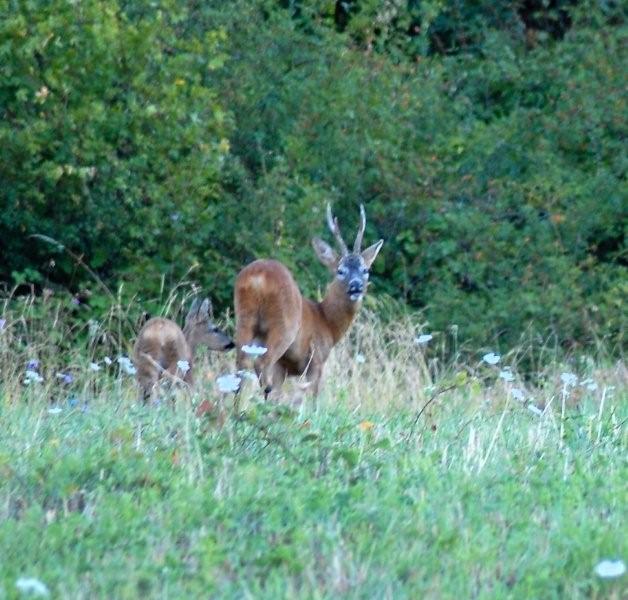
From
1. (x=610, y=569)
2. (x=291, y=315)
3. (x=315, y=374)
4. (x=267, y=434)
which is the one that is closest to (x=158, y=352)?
(x=291, y=315)

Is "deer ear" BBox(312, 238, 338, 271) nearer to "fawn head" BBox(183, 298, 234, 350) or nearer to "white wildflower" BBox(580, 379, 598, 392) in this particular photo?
"fawn head" BBox(183, 298, 234, 350)

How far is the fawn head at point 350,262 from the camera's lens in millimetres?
12570

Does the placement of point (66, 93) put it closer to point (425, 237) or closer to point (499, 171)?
point (425, 237)

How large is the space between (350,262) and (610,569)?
7.93 m

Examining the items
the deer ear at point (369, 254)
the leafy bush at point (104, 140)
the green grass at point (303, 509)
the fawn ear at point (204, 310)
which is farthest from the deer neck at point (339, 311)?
the green grass at point (303, 509)

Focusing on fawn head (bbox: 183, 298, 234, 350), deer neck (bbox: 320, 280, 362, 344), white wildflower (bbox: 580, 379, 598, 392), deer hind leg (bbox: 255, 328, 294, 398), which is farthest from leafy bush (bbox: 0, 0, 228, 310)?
white wildflower (bbox: 580, 379, 598, 392)

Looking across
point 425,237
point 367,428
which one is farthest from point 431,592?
point 425,237

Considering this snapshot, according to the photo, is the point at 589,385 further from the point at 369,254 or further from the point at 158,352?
the point at 369,254

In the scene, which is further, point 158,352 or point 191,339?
point 191,339

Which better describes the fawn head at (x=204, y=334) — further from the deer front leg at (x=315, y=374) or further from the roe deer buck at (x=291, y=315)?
the deer front leg at (x=315, y=374)

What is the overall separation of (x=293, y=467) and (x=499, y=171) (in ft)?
40.8

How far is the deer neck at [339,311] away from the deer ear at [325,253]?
0.44 m

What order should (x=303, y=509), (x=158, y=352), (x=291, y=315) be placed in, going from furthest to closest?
(x=158, y=352), (x=291, y=315), (x=303, y=509)

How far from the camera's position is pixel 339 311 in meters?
12.7
